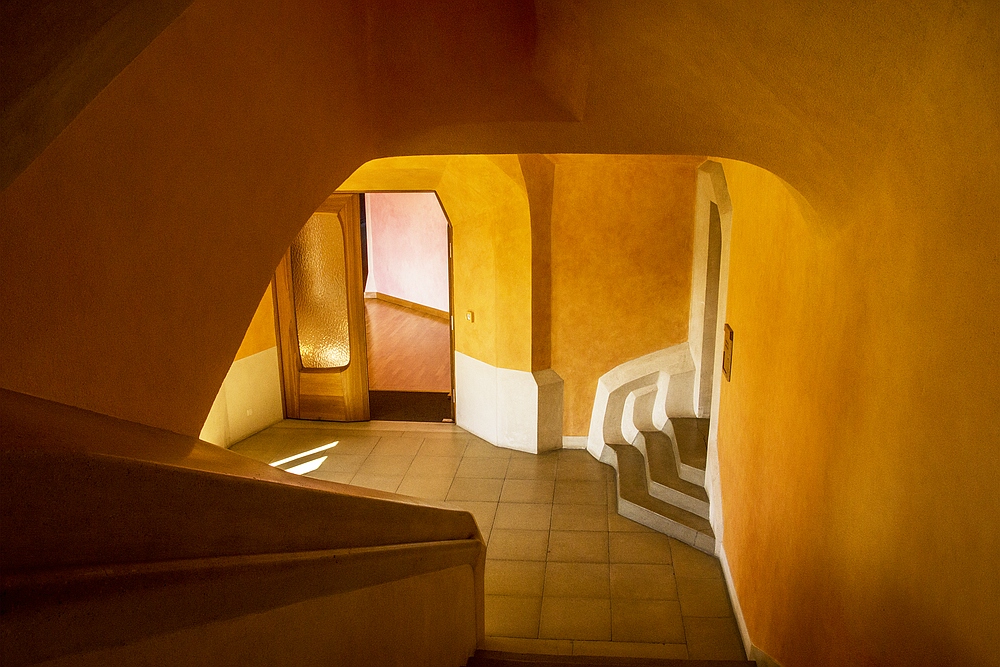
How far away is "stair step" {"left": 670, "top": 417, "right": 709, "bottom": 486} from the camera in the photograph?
6734 mm

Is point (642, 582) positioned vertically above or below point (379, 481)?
below

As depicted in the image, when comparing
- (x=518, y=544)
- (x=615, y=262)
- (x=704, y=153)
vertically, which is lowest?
(x=518, y=544)

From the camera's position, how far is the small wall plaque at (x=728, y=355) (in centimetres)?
564

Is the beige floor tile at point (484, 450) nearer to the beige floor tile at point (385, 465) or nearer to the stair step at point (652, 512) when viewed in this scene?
the beige floor tile at point (385, 465)

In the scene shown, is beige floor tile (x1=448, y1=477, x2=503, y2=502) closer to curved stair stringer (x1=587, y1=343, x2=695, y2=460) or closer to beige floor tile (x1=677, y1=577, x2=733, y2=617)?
curved stair stringer (x1=587, y1=343, x2=695, y2=460)

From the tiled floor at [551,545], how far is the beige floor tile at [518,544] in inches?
0.5

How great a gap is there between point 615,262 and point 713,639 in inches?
154

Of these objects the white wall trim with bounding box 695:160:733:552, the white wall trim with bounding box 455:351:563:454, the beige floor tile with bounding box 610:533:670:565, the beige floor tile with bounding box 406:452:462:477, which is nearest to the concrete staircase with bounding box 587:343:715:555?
the beige floor tile with bounding box 610:533:670:565

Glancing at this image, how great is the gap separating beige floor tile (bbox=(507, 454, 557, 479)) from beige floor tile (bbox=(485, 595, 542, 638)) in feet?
6.83

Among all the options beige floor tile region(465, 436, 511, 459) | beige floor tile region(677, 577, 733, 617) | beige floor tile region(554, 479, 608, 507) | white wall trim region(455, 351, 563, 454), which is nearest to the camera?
beige floor tile region(677, 577, 733, 617)

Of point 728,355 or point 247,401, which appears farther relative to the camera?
point 247,401

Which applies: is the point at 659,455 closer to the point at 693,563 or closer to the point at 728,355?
the point at 693,563

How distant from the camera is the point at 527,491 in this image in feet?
24.0

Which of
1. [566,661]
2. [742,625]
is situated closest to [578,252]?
[742,625]
